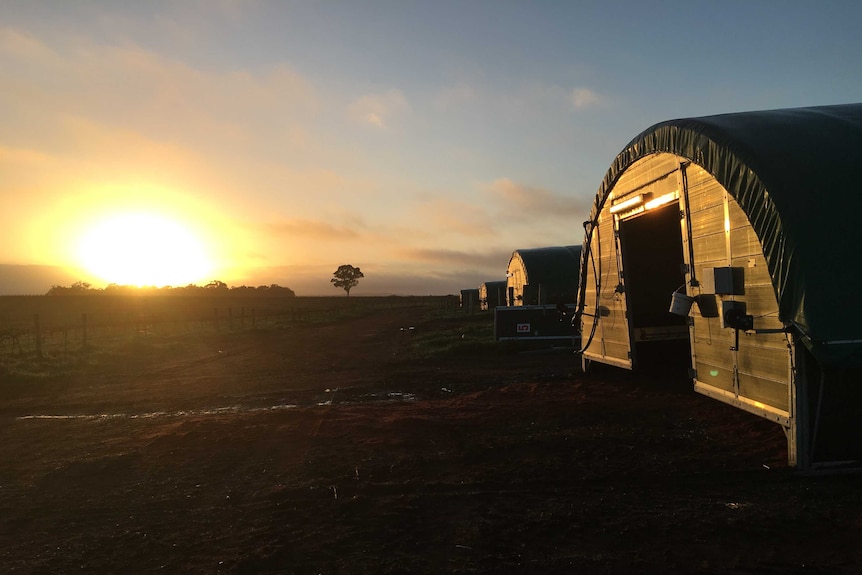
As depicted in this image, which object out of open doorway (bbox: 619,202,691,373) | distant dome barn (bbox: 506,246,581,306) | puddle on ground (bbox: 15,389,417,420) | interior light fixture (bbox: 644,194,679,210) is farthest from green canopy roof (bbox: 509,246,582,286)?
interior light fixture (bbox: 644,194,679,210)

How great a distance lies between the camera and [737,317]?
6.26 meters

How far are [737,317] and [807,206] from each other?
4.10 ft

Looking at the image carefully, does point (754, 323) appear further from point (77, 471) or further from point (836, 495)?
point (77, 471)

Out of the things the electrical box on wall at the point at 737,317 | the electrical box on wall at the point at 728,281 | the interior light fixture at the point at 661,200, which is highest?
the interior light fixture at the point at 661,200

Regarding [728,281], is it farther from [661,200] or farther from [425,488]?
[425,488]

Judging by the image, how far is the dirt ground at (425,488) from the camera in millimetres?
4113

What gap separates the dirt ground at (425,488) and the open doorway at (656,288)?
0.65m

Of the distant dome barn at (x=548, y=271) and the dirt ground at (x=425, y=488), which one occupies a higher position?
the distant dome barn at (x=548, y=271)

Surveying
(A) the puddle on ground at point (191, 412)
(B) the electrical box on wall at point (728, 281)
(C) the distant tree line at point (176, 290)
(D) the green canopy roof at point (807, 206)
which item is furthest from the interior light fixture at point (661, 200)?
(C) the distant tree line at point (176, 290)

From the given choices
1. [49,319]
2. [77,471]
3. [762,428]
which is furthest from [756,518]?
[49,319]

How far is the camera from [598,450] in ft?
21.5

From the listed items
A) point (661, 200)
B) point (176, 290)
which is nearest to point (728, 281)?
point (661, 200)

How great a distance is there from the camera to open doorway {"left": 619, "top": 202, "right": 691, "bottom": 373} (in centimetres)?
1083

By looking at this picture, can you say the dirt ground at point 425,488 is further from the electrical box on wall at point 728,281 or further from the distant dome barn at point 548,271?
the distant dome barn at point 548,271
